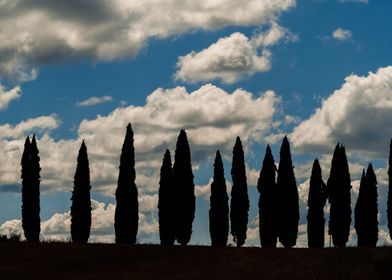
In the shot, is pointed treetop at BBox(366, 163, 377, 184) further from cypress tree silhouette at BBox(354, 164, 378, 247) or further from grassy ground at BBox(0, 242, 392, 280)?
grassy ground at BBox(0, 242, 392, 280)

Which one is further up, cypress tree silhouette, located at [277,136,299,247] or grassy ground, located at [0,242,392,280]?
cypress tree silhouette, located at [277,136,299,247]

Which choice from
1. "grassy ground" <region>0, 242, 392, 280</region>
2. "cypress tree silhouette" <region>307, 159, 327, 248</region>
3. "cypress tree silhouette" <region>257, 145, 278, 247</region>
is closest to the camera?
"grassy ground" <region>0, 242, 392, 280</region>

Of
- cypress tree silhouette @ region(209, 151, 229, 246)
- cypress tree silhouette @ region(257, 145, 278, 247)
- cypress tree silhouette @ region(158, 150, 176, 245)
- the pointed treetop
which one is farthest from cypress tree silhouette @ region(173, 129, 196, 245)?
the pointed treetop

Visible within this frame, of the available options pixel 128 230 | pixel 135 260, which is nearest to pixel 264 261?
pixel 135 260

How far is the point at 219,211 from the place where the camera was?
78.1 meters

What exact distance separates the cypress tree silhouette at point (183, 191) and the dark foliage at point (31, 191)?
14.1m

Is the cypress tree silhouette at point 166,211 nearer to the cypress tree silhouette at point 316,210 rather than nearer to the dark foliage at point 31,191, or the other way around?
the dark foliage at point 31,191

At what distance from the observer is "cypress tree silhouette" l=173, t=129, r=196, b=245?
75.7 metres

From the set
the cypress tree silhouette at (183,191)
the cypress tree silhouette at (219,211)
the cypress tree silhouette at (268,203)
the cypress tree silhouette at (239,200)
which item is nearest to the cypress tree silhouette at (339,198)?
the cypress tree silhouette at (268,203)

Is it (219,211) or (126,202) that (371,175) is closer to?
(219,211)

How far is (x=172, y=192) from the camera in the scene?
7725 centimetres

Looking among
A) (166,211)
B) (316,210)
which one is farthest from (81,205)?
(316,210)

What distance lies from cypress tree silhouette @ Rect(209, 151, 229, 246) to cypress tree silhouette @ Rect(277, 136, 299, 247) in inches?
221

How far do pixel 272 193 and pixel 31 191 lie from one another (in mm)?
24845
